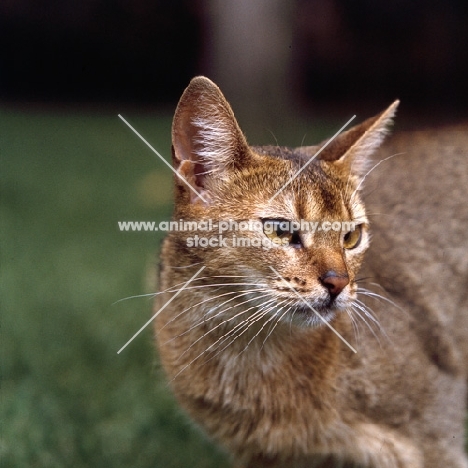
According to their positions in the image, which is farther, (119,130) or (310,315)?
(119,130)

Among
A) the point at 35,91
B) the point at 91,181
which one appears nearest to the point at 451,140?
the point at 35,91

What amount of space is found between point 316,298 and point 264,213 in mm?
354

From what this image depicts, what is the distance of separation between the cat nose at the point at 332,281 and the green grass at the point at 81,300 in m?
1.17

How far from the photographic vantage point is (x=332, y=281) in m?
2.44

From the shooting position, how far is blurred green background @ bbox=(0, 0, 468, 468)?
3.98m

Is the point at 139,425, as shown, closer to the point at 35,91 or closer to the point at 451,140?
the point at 451,140

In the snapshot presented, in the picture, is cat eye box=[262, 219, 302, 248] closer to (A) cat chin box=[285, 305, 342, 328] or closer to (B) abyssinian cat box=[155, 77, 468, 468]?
(B) abyssinian cat box=[155, 77, 468, 468]

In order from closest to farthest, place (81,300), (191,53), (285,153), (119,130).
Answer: (285,153), (81,300), (191,53), (119,130)

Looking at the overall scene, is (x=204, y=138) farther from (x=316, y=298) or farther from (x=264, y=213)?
(x=316, y=298)

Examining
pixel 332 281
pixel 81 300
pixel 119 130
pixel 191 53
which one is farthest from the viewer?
pixel 119 130

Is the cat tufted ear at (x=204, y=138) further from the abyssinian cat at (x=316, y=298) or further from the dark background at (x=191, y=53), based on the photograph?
the dark background at (x=191, y=53)

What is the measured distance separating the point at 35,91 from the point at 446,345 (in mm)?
4885

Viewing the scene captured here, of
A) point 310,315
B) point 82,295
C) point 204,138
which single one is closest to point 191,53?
point 82,295

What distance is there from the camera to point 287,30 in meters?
5.38
